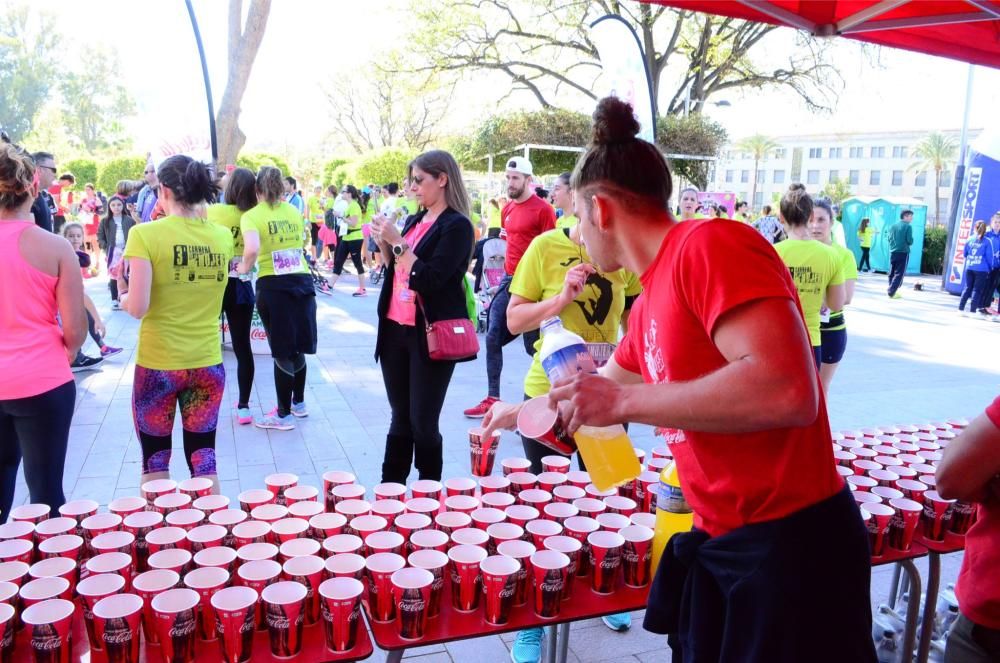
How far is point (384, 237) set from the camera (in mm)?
3361

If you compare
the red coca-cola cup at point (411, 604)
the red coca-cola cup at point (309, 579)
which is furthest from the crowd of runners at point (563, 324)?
the red coca-cola cup at point (309, 579)

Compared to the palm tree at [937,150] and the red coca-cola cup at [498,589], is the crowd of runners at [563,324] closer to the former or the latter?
the red coca-cola cup at [498,589]

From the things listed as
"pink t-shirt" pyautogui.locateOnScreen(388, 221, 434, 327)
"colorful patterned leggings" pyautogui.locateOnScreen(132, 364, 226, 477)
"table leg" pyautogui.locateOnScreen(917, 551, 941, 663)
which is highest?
"pink t-shirt" pyautogui.locateOnScreen(388, 221, 434, 327)

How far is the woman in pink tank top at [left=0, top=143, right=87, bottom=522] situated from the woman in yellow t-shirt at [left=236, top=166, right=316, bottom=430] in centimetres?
247

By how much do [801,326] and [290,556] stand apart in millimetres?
1364

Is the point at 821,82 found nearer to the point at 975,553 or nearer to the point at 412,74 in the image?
the point at 412,74

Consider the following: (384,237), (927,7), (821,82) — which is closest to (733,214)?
(821,82)

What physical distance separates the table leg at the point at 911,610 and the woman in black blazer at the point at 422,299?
2.03m

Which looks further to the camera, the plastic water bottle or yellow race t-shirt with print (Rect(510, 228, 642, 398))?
yellow race t-shirt with print (Rect(510, 228, 642, 398))

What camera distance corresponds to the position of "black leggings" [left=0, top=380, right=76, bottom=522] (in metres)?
2.81

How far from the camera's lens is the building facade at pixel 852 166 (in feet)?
245

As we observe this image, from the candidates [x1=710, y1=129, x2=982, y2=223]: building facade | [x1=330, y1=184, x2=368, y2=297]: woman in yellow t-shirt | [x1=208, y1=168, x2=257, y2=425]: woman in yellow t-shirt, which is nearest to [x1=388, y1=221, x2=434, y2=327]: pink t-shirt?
[x1=208, y1=168, x2=257, y2=425]: woman in yellow t-shirt

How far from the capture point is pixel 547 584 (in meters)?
1.83

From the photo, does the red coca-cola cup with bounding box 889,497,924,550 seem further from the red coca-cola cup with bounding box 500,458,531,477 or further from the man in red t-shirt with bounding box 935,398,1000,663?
the red coca-cola cup with bounding box 500,458,531,477
